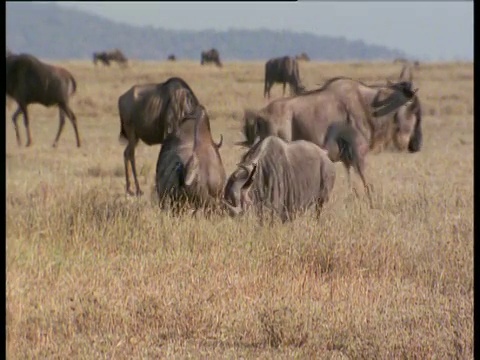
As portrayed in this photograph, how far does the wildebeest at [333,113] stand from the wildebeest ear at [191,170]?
133 centimetres

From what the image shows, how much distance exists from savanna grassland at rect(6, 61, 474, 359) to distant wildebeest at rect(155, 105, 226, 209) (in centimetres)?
26

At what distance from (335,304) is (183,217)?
218 cm

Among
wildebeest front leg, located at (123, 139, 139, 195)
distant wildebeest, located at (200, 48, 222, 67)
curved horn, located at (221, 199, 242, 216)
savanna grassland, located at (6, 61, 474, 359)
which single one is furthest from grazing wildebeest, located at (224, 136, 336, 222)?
distant wildebeest, located at (200, 48, 222, 67)

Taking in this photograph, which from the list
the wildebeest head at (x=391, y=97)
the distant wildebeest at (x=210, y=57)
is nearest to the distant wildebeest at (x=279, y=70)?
the wildebeest head at (x=391, y=97)

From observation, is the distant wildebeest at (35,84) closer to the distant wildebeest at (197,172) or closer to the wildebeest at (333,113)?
the wildebeest at (333,113)

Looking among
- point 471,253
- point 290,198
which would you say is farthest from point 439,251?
point 290,198

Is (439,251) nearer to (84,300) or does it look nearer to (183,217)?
(183,217)

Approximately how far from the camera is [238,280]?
239 inches

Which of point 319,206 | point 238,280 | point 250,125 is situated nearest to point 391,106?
point 250,125

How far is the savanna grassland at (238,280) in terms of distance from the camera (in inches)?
203

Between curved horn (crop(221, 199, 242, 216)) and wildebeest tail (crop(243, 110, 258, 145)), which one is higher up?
wildebeest tail (crop(243, 110, 258, 145))

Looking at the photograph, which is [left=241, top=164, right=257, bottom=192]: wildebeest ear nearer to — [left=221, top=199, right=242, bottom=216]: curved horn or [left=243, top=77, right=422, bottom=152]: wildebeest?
[left=221, top=199, right=242, bottom=216]: curved horn

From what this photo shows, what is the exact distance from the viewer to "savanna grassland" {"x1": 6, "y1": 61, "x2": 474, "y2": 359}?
203 inches

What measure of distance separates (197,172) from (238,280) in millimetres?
2298
